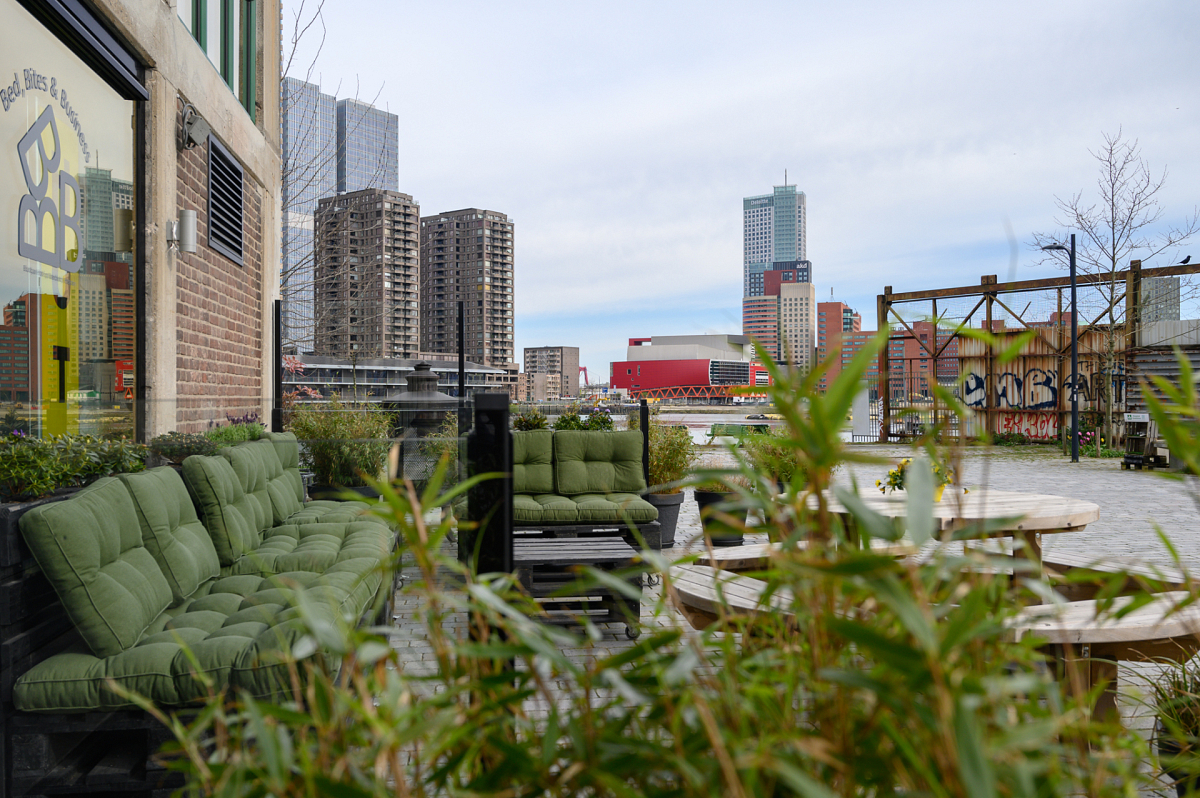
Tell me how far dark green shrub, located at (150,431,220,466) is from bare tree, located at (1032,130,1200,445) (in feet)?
54.2

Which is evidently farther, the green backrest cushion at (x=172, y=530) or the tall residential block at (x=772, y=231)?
→ the tall residential block at (x=772, y=231)

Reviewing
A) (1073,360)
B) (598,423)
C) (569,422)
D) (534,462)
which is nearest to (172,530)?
(534,462)

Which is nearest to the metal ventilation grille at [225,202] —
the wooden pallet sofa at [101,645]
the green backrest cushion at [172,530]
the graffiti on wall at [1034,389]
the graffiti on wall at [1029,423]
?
the green backrest cushion at [172,530]

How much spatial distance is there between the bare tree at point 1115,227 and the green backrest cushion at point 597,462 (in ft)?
44.5

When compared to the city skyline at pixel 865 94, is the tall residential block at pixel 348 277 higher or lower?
lower

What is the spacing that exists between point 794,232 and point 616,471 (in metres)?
195

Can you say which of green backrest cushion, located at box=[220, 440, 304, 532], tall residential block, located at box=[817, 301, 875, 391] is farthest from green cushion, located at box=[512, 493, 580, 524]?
tall residential block, located at box=[817, 301, 875, 391]

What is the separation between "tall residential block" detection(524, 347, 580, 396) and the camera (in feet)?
270

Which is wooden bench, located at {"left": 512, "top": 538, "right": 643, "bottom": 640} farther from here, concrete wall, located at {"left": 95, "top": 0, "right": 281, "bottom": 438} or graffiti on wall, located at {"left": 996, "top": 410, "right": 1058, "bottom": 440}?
graffiti on wall, located at {"left": 996, "top": 410, "right": 1058, "bottom": 440}

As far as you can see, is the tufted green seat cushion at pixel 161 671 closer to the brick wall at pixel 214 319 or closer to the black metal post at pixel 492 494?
the black metal post at pixel 492 494

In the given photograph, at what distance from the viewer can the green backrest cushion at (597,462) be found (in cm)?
552

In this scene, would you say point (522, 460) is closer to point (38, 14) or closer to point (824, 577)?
point (38, 14)

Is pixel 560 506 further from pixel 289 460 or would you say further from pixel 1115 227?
pixel 1115 227

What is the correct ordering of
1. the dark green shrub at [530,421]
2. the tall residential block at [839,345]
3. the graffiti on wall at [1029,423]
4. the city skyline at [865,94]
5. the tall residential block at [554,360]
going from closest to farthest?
the tall residential block at [839,345] → the dark green shrub at [530,421] → the city skyline at [865,94] → the graffiti on wall at [1029,423] → the tall residential block at [554,360]
